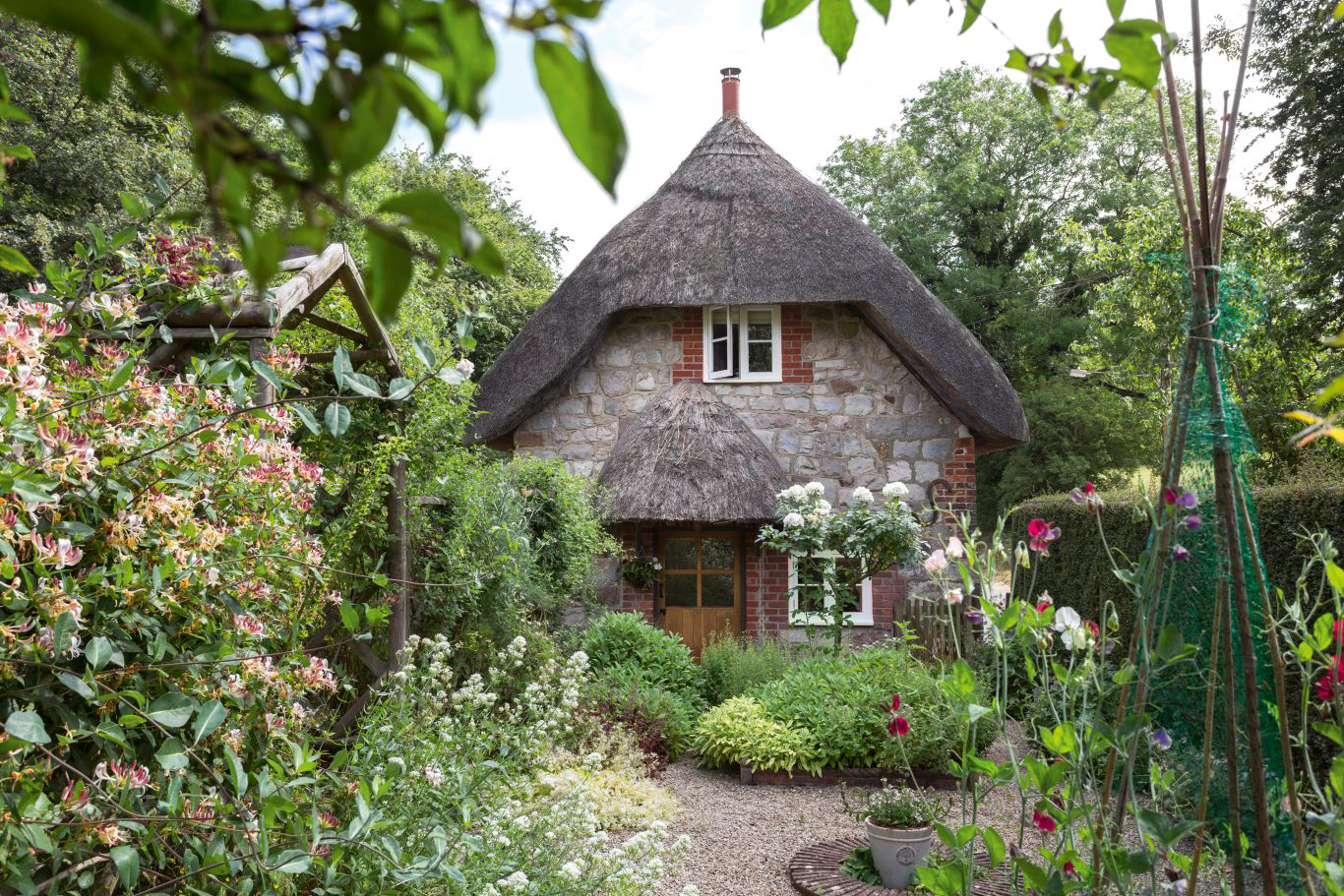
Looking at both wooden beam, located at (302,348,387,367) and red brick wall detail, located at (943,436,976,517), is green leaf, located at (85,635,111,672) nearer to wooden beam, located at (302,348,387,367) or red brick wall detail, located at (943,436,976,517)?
wooden beam, located at (302,348,387,367)

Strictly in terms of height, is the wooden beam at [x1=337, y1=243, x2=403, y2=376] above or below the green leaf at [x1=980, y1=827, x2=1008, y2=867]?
above

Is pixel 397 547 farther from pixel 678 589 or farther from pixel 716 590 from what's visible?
pixel 716 590

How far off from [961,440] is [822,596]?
2486 mm

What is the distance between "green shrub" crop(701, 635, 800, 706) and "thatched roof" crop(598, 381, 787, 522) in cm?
124

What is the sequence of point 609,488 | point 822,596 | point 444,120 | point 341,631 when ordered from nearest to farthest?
point 444,120 < point 341,631 < point 822,596 < point 609,488

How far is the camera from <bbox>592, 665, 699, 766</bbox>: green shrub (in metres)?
6.93

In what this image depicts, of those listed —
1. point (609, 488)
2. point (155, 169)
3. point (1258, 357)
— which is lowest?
point (609, 488)

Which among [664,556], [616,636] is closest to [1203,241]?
[616,636]

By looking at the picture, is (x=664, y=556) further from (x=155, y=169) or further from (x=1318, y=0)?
(x=1318, y=0)

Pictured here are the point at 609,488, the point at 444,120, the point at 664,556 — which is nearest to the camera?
the point at 444,120

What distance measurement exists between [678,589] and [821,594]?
1.65 metres

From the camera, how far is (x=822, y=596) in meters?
8.62

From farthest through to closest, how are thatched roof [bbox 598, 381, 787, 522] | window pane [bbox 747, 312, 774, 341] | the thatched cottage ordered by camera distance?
window pane [bbox 747, 312, 774, 341]
the thatched cottage
thatched roof [bbox 598, 381, 787, 522]

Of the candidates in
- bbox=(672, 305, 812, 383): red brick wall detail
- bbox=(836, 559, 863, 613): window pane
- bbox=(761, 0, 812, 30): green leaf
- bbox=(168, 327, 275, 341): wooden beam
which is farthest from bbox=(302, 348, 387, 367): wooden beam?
bbox=(672, 305, 812, 383): red brick wall detail
